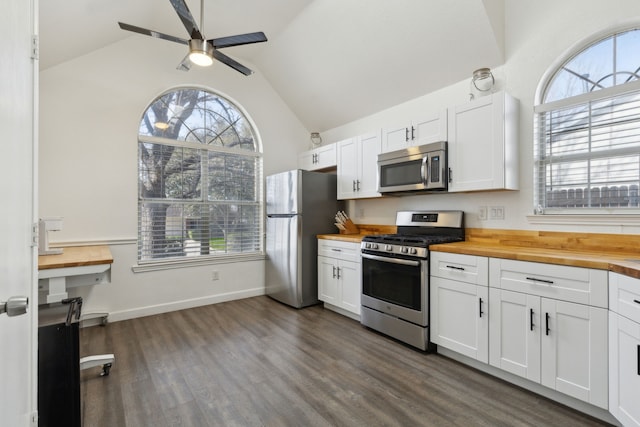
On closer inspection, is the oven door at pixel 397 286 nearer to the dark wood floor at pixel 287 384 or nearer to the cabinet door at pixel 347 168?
the dark wood floor at pixel 287 384

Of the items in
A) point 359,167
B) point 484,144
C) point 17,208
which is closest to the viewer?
point 17,208

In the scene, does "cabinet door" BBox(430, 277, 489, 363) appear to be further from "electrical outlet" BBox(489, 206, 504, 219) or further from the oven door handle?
"electrical outlet" BBox(489, 206, 504, 219)

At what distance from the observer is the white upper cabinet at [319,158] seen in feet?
13.8

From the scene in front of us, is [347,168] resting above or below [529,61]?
below

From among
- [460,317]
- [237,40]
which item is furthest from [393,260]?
[237,40]

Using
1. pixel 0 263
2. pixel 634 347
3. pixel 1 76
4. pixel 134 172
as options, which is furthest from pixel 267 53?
pixel 634 347

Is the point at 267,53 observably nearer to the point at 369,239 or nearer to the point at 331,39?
the point at 331,39

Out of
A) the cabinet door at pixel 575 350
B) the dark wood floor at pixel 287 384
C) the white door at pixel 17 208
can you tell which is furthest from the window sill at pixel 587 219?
the white door at pixel 17 208

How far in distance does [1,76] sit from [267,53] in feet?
12.6

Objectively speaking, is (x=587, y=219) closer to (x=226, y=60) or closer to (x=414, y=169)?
(x=414, y=169)

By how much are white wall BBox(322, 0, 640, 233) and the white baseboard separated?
9.20 feet

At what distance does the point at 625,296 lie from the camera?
63.8 inches

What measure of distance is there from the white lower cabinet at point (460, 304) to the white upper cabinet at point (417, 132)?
117 centimetres

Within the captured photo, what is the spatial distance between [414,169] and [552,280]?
154 centimetres
